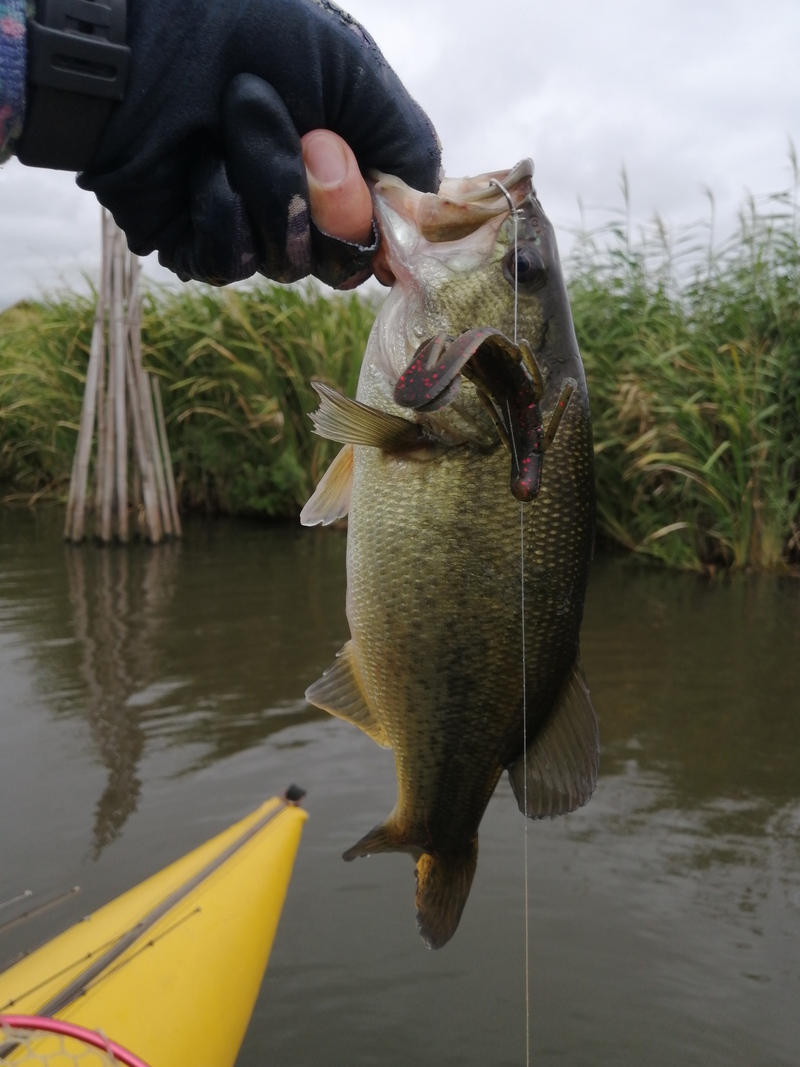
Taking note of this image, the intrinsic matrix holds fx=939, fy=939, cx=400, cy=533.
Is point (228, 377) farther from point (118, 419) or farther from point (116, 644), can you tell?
point (116, 644)

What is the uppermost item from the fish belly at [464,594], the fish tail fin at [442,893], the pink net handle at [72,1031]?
the fish belly at [464,594]

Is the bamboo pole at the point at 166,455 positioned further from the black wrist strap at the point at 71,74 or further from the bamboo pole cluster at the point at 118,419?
the black wrist strap at the point at 71,74

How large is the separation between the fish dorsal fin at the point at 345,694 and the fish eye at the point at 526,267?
84 centimetres

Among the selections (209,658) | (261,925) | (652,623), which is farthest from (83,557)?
(261,925)

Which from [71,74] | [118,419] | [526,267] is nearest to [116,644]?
[118,419]

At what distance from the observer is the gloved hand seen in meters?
1.55

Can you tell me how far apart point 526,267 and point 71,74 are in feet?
2.91

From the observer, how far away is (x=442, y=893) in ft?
6.61

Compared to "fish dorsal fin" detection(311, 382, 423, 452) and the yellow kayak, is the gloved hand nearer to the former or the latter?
"fish dorsal fin" detection(311, 382, 423, 452)

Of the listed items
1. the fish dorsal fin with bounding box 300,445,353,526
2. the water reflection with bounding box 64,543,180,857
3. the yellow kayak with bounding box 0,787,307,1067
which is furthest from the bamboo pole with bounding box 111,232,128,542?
the fish dorsal fin with bounding box 300,445,353,526

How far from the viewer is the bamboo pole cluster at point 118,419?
9.30 meters

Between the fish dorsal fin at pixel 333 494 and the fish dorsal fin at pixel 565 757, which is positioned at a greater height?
the fish dorsal fin at pixel 333 494

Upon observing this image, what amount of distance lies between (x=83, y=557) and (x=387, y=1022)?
7.21 m

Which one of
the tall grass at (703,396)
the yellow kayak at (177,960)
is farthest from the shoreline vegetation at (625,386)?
the yellow kayak at (177,960)
